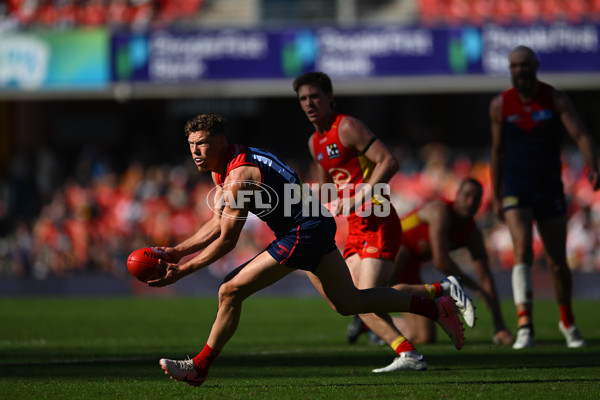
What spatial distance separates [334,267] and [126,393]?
1692 millimetres

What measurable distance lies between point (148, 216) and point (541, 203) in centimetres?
1353

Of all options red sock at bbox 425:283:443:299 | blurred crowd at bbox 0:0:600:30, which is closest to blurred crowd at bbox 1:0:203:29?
blurred crowd at bbox 0:0:600:30

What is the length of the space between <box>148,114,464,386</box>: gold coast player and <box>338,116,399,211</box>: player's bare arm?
3.22 ft

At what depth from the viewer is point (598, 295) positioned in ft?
56.2

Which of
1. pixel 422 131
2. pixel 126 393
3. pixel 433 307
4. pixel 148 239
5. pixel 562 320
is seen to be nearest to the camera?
pixel 126 393

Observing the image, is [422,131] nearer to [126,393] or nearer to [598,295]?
[598,295]

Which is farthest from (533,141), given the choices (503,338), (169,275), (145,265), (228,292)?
(145,265)

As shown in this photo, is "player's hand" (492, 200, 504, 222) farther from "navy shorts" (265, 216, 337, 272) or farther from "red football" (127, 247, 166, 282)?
"red football" (127, 247, 166, 282)

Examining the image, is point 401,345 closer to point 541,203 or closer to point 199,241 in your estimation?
point 199,241

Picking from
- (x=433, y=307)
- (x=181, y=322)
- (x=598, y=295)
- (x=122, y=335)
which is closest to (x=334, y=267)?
(x=433, y=307)

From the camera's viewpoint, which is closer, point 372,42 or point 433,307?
point 433,307

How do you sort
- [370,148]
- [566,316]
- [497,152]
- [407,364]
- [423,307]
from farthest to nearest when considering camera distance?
1. [497,152]
2. [566,316]
3. [370,148]
4. [407,364]
5. [423,307]

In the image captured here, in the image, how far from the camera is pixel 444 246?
927 cm

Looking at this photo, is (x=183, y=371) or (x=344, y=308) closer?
(x=183, y=371)
